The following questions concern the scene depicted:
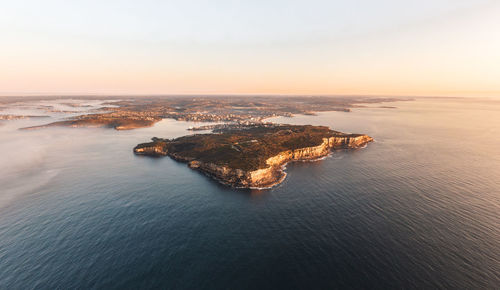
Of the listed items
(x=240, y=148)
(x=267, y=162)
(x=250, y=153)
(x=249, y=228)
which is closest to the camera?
(x=249, y=228)

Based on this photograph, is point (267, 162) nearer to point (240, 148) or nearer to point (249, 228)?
point (240, 148)

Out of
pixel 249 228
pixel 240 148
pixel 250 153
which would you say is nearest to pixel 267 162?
pixel 250 153

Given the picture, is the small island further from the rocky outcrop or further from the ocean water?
the ocean water

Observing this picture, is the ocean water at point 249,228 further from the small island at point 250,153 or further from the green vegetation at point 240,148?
the green vegetation at point 240,148

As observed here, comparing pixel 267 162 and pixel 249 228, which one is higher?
pixel 267 162

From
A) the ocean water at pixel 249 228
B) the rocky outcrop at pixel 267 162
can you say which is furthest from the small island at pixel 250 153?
the ocean water at pixel 249 228

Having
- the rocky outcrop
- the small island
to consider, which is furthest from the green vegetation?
the rocky outcrop

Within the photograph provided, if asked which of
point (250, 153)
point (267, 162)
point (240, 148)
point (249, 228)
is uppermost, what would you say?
point (240, 148)

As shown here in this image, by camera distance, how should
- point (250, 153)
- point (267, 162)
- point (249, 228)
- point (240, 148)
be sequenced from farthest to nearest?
point (240, 148)
point (250, 153)
point (267, 162)
point (249, 228)
